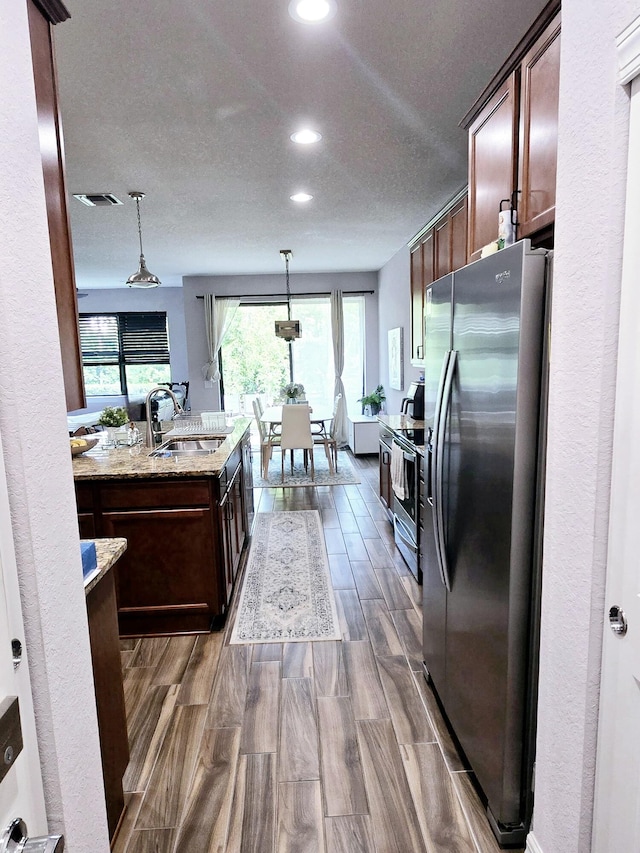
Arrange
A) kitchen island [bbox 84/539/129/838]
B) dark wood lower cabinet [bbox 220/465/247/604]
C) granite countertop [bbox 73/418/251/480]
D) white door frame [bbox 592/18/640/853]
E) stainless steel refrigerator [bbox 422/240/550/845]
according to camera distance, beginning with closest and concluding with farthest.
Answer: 1. white door frame [bbox 592/18/640/853]
2. stainless steel refrigerator [bbox 422/240/550/845]
3. kitchen island [bbox 84/539/129/838]
4. granite countertop [bbox 73/418/251/480]
5. dark wood lower cabinet [bbox 220/465/247/604]

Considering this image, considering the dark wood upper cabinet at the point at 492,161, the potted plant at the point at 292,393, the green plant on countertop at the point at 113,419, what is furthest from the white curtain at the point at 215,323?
the dark wood upper cabinet at the point at 492,161

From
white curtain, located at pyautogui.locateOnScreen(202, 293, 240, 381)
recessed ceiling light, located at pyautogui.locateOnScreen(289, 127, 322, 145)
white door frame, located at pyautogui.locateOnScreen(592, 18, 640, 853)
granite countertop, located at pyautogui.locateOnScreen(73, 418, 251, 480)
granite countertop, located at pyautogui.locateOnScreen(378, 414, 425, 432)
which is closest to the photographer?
white door frame, located at pyautogui.locateOnScreen(592, 18, 640, 853)

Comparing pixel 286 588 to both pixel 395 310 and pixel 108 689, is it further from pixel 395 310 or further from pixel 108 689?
pixel 395 310

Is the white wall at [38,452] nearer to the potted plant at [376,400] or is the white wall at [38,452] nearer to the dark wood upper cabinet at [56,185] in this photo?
the dark wood upper cabinet at [56,185]

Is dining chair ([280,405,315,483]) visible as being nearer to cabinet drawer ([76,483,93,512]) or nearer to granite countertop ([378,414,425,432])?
granite countertop ([378,414,425,432])

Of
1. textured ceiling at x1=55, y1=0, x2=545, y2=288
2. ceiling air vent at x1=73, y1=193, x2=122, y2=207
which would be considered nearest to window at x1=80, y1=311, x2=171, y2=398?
textured ceiling at x1=55, y1=0, x2=545, y2=288

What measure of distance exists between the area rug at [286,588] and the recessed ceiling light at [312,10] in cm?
280

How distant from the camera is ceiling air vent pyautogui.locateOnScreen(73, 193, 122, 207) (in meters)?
3.70

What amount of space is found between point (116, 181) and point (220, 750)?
3498mm

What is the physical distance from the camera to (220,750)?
195 centimetres

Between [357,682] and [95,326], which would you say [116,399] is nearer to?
[95,326]

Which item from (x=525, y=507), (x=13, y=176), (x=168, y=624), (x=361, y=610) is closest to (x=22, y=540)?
(x=13, y=176)

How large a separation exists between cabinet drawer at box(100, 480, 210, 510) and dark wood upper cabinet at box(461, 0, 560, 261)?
181cm

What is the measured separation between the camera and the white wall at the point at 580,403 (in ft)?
3.47
